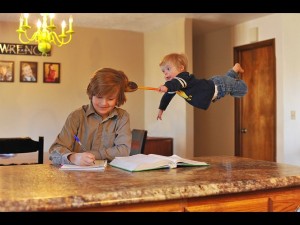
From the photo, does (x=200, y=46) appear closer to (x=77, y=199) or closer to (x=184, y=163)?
(x=184, y=163)

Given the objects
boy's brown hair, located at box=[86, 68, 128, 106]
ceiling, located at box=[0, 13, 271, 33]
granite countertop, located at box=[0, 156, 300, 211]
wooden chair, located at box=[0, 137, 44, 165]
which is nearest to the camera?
granite countertop, located at box=[0, 156, 300, 211]

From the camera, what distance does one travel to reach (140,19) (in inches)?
183

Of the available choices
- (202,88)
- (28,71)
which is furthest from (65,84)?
(202,88)

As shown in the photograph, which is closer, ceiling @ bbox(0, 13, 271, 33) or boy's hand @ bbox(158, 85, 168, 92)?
boy's hand @ bbox(158, 85, 168, 92)

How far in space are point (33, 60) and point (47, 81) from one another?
313mm

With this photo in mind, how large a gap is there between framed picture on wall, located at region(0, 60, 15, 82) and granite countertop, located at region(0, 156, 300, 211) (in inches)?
133

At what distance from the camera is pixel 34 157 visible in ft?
10.1

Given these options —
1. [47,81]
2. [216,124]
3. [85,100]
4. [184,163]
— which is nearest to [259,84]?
[216,124]

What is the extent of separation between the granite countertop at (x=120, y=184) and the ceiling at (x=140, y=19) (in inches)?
124

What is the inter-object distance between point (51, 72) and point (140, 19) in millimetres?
1335

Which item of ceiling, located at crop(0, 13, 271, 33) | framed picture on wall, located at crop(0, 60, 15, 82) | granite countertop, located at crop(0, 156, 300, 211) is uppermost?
Result: ceiling, located at crop(0, 13, 271, 33)

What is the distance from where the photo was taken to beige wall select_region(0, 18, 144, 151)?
4758mm

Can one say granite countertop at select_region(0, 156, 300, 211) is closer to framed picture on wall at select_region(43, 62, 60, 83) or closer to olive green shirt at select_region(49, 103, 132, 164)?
olive green shirt at select_region(49, 103, 132, 164)

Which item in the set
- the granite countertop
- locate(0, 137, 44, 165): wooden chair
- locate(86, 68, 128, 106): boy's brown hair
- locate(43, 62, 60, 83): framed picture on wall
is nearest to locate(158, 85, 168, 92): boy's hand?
locate(86, 68, 128, 106): boy's brown hair
